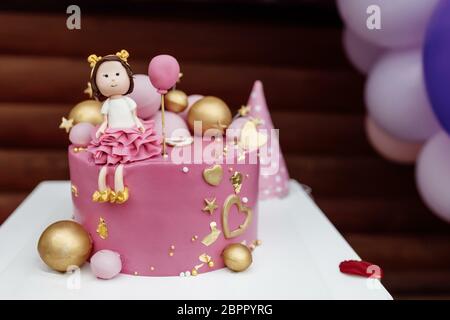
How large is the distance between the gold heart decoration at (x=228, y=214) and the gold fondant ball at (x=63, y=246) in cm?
39

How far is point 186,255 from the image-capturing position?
56.9 inches

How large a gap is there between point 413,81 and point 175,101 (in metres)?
0.85

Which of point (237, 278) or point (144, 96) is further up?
point (144, 96)

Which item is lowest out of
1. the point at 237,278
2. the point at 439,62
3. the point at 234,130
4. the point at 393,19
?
the point at 237,278

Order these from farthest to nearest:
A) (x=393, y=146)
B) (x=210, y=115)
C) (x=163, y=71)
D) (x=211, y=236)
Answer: (x=393, y=146), (x=210, y=115), (x=211, y=236), (x=163, y=71)

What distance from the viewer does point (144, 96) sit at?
5.12 ft

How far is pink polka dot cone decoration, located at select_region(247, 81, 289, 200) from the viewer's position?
81.1 inches

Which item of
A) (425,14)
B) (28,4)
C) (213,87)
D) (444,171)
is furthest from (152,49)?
(444,171)

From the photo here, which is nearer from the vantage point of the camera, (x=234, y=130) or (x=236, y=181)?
(x=236, y=181)

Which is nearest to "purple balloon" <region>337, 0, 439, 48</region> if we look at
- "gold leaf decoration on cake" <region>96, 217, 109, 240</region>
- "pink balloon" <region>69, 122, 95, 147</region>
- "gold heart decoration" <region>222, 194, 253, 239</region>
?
"gold heart decoration" <region>222, 194, 253, 239</region>

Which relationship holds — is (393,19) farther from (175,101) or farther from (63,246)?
(63,246)

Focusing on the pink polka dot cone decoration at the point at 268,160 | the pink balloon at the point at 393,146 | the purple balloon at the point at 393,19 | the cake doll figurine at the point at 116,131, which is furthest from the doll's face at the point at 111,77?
the pink balloon at the point at 393,146

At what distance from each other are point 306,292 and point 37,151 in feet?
5.39

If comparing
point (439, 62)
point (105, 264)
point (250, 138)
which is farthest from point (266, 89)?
point (105, 264)
